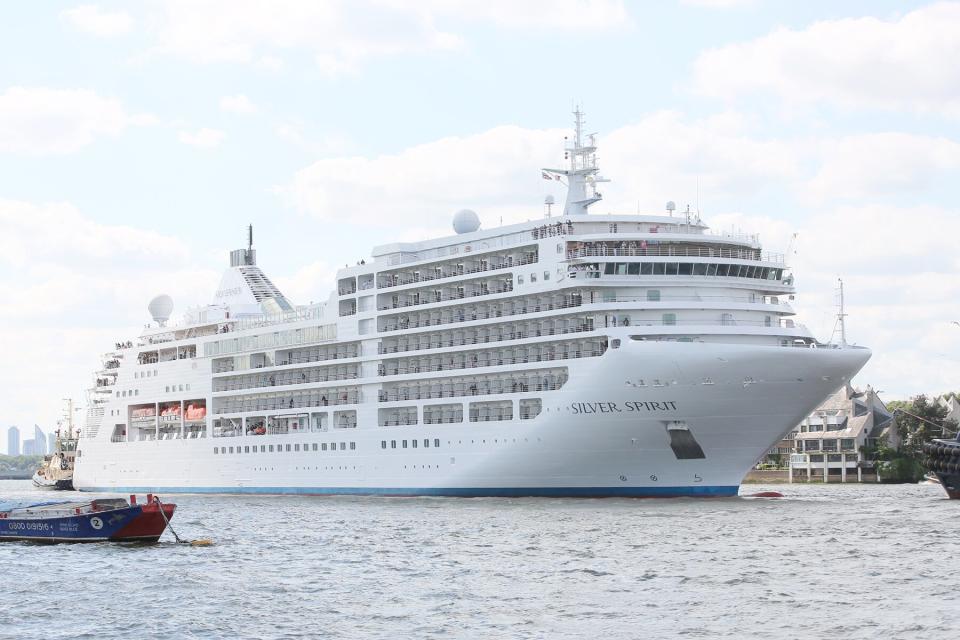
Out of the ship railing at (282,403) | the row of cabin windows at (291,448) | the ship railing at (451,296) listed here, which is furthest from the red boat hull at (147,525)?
the ship railing at (282,403)

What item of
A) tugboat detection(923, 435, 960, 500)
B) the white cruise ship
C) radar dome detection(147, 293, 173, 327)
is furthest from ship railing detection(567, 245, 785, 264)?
radar dome detection(147, 293, 173, 327)

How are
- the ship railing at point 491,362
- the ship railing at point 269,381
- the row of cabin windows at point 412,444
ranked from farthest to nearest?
the ship railing at point 269,381, the row of cabin windows at point 412,444, the ship railing at point 491,362

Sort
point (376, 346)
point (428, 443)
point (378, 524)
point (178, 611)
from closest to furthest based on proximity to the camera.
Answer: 1. point (178, 611)
2. point (378, 524)
3. point (428, 443)
4. point (376, 346)

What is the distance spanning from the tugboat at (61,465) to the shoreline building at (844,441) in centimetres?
7538

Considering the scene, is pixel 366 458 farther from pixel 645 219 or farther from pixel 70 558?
pixel 70 558

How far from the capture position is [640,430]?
198ft

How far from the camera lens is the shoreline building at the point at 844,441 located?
118m

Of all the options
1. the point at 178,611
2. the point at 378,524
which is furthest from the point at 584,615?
the point at 378,524

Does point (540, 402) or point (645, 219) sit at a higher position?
point (645, 219)

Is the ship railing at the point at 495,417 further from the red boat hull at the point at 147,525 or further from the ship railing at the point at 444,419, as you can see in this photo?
the red boat hull at the point at 147,525

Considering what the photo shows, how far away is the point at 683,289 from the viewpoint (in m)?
62.0

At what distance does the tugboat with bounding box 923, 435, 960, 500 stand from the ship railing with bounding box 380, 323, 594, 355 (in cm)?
2328

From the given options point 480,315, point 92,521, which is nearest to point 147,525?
point 92,521

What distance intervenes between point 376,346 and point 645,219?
18.7 m
